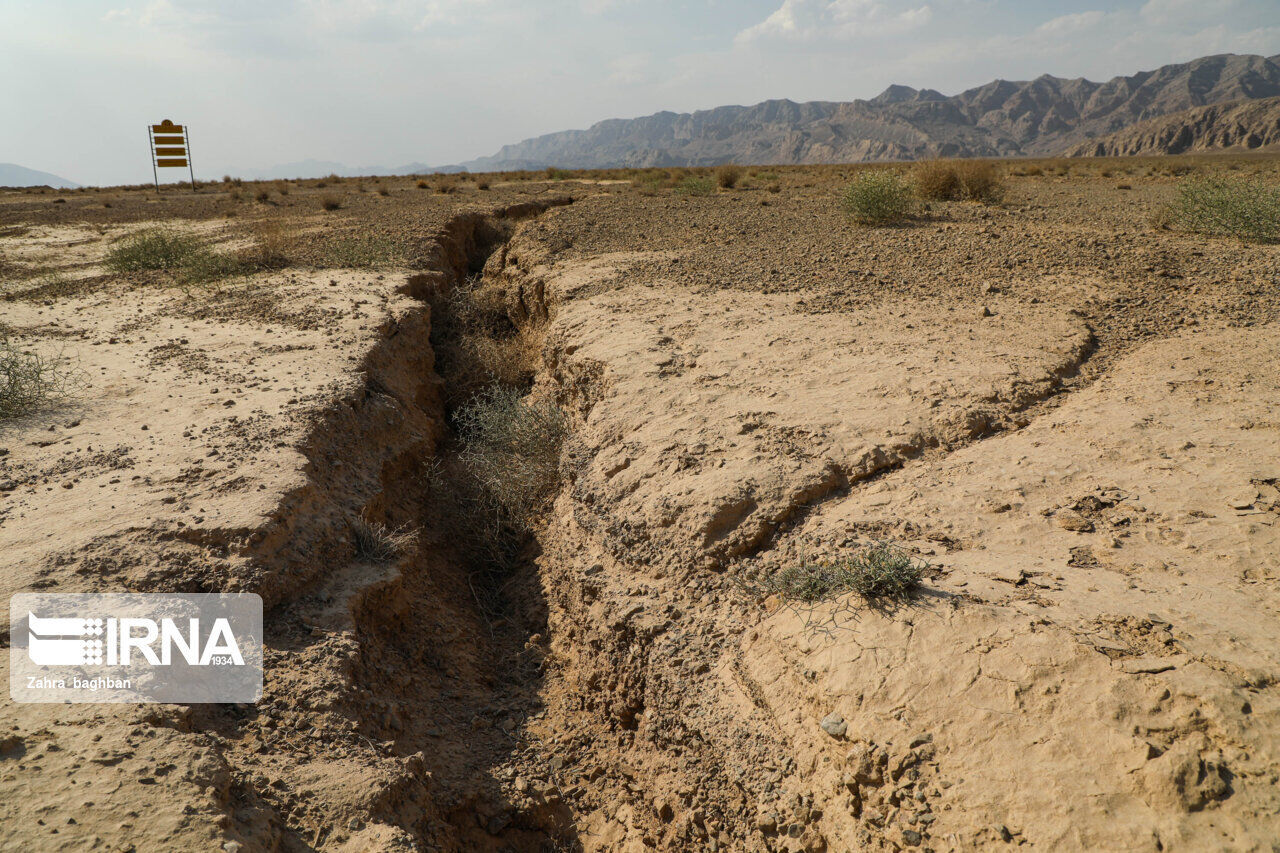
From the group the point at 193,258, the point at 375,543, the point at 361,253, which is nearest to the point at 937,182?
the point at 361,253

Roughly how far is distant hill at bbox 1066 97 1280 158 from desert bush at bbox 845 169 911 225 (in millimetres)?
79032

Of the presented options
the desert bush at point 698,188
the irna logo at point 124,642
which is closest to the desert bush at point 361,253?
the irna logo at point 124,642

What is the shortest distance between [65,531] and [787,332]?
4654mm

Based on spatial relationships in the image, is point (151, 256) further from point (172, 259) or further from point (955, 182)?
point (955, 182)

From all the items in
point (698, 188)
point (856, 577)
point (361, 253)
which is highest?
point (698, 188)

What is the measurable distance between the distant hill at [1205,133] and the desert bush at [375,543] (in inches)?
3407

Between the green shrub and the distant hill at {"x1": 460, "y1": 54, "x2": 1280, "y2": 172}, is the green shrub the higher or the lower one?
the lower one

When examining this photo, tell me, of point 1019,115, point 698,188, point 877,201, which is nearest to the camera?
point 877,201

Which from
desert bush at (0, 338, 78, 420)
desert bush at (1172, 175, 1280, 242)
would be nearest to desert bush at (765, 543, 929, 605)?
desert bush at (0, 338, 78, 420)

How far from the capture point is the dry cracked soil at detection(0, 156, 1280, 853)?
2.27 meters

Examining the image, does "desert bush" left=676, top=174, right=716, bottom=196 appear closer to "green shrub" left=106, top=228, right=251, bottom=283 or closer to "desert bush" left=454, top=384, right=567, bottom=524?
"green shrub" left=106, top=228, right=251, bottom=283

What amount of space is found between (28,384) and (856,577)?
6021 millimetres

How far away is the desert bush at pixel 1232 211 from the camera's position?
21.6ft

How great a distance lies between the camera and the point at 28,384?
5270 mm
